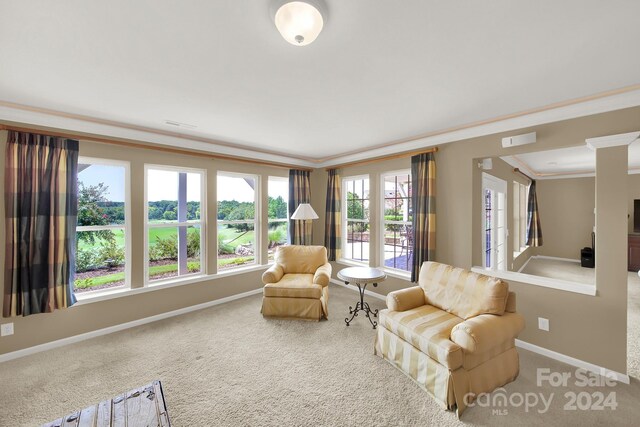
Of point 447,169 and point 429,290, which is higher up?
point 447,169

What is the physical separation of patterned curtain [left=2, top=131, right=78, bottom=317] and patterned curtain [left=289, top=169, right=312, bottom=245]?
3.03 meters

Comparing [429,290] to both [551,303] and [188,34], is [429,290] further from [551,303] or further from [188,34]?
[188,34]

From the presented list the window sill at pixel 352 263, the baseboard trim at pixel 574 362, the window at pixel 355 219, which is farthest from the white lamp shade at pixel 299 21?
the window sill at pixel 352 263

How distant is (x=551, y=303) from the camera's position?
101 inches

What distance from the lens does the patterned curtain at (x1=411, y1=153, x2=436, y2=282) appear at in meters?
3.45

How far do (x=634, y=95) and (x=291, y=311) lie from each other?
13.1 feet

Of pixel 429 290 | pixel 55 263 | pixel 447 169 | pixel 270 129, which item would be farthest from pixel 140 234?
pixel 447 169

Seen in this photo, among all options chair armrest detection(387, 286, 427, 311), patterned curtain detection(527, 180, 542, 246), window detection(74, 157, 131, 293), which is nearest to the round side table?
chair armrest detection(387, 286, 427, 311)

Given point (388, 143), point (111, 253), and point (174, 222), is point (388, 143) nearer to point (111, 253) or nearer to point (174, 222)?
point (174, 222)

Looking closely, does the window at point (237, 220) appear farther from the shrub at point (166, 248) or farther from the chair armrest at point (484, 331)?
the chair armrest at point (484, 331)

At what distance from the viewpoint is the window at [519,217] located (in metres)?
5.47

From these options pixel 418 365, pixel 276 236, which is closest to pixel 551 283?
pixel 418 365

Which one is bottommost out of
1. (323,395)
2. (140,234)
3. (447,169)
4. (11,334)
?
(323,395)

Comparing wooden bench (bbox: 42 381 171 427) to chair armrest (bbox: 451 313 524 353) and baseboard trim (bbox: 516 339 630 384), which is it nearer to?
chair armrest (bbox: 451 313 524 353)
